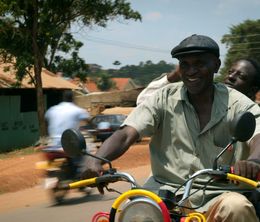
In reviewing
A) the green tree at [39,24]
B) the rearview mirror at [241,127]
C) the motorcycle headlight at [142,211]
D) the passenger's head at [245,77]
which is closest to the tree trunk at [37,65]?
the green tree at [39,24]

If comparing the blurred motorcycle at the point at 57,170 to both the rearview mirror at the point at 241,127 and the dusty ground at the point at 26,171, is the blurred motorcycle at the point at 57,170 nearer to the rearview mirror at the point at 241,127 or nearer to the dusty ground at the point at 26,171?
the dusty ground at the point at 26,171

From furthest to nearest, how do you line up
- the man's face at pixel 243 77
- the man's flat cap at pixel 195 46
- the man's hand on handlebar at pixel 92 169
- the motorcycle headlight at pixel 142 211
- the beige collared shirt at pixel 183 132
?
1. the man's face at pixel 243 77
2. the beige collared shirt at pixel 183 132
3. the man's flat cap at pixel 195 46
4. the man's hand on handlebar at pixel 92 169
5. the motorcycle headlight at pixel 142 211

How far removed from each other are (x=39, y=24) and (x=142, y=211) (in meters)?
19.5

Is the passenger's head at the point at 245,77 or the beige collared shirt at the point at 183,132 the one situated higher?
the passenger's head at the point at 245,77

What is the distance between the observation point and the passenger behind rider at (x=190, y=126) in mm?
3158

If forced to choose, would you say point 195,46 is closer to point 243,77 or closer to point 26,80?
point 243,77

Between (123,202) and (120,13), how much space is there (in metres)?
20.9

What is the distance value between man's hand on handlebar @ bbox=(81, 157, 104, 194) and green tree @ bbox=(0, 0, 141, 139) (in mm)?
17299

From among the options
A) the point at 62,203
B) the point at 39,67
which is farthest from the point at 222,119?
the point at 39,67

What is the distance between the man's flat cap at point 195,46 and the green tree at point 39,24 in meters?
17.0

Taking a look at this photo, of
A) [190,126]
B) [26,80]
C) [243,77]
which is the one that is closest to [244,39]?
[26,80]

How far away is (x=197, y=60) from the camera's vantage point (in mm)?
3205

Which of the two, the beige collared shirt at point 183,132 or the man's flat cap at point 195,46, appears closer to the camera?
the man's flat cap at point 195,46

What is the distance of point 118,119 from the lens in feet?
80.3
